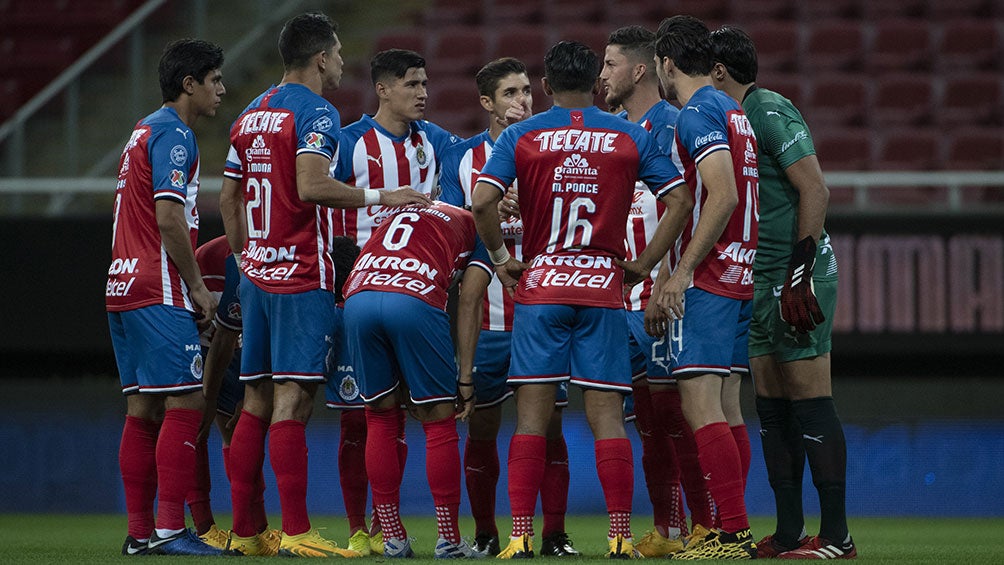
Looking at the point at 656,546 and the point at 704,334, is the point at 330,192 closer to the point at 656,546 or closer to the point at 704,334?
the point at 704,334

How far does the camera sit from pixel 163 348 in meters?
5.84

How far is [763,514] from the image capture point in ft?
31.8

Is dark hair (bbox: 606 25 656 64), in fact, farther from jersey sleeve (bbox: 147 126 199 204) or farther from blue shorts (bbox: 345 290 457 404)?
jersey sleeve (bbox: 147 126 199 204)

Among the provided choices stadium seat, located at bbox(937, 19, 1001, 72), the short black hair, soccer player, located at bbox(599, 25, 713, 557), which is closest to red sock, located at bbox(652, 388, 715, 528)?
soccer player, located at bbox(599, 25, 713, 557)

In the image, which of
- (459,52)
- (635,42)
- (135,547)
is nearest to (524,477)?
(135,547)

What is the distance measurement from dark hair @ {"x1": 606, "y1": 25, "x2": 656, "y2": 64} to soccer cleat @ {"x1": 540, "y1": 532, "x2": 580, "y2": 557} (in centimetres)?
218

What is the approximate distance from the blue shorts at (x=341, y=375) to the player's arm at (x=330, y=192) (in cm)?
54

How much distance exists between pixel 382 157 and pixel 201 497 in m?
1.79

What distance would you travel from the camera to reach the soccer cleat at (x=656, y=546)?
19.8 ft

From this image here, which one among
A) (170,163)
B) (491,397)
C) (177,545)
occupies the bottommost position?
(177,545)

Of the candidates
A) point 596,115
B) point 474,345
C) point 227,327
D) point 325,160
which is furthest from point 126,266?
point 596,115

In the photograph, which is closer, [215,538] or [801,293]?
[801,293]

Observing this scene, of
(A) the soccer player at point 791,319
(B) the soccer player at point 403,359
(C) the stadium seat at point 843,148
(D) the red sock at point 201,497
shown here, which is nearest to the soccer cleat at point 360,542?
(B) the soccer player at point 403,359

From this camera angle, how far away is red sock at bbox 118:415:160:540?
→ 19.2 feet
